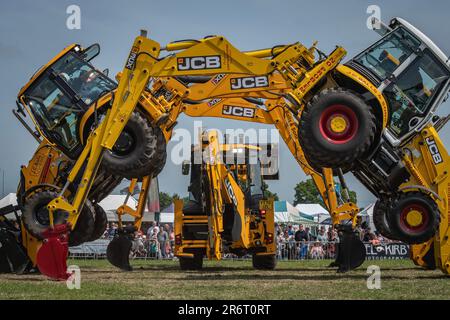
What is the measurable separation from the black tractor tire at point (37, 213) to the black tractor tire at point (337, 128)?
6.22 m

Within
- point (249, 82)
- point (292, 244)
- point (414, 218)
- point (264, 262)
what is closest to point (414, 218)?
point (414, 218)

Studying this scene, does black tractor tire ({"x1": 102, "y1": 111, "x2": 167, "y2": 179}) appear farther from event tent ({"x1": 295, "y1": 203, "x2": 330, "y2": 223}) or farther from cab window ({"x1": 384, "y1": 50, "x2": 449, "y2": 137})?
event tent ({"x1": 295, "y1": 203, "x2": 330, "y2": 223})

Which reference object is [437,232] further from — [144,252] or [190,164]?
[144,252]

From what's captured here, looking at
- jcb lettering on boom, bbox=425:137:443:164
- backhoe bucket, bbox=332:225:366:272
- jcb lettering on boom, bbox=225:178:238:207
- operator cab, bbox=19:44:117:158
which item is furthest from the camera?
jcb lettering on boom, bbox=225:178:238:207

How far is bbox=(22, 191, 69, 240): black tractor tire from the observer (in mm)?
16781

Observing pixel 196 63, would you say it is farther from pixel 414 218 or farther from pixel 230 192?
pixel 414 218

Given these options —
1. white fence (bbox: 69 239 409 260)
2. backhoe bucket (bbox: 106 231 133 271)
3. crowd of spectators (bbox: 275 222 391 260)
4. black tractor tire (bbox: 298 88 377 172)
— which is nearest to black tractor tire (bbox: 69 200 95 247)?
backhoe bucket (bbox: 106 231 133 271)

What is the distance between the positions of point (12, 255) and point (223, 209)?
532 cm

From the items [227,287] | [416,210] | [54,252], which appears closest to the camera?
[227,287]

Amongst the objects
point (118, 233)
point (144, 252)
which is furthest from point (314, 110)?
point (144, 252)

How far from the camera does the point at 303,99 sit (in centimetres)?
1495

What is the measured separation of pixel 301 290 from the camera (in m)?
12.8

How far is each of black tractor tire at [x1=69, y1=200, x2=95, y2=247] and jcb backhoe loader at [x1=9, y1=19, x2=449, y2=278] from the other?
1957 mm

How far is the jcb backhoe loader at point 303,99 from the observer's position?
1425 cm
